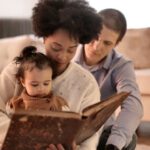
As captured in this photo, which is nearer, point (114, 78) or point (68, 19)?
point (68, 19)

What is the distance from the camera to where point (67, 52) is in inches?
51.3

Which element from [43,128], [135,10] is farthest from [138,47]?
[43,128]

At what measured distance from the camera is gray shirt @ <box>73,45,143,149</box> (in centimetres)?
143

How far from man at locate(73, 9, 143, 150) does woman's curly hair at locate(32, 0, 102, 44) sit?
0.37ft

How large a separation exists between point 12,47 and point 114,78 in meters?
0.46

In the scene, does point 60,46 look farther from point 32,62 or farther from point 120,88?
point 120,88

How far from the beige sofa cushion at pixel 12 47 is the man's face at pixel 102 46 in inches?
10.0

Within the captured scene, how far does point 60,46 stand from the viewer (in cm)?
129

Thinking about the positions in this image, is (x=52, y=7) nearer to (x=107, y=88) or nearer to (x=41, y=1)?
(x=41, y=1)

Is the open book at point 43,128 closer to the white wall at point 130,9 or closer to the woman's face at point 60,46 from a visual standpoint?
the woman's face at point 60,46

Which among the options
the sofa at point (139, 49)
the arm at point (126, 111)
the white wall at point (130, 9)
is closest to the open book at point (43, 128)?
the arm at point (126, 111)

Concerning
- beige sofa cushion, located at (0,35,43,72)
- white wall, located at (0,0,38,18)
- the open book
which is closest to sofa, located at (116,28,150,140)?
white wall, located at (0,0,38,18)

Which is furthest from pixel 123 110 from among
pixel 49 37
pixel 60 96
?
pixel 49 37

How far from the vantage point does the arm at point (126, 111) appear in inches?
55.6
